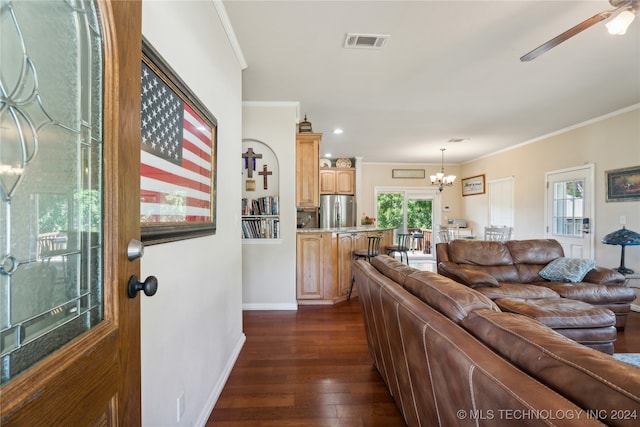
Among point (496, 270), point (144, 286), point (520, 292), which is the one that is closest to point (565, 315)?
point (520, 292)

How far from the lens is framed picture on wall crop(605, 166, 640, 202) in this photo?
3641mm

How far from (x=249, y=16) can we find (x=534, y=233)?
589 centimetres

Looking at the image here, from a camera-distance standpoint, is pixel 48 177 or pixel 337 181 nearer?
pixel 48 177

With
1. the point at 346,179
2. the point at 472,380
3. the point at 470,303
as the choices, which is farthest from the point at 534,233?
the point at 472,380

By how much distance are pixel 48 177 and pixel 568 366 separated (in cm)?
118

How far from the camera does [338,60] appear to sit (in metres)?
2.65

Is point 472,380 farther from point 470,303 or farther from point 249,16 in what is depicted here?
point 249,16

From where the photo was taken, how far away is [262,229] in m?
3.66

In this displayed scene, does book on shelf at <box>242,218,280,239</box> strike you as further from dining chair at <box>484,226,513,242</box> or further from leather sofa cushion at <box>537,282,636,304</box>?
dining chair at <box>484,226,513,242</box>

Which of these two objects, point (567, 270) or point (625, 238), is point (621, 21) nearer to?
point (567, 270)

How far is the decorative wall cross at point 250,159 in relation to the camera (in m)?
3.67

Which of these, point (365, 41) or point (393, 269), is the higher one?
point (365, 41)

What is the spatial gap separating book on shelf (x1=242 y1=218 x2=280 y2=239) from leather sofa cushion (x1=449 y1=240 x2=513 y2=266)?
7.37ft

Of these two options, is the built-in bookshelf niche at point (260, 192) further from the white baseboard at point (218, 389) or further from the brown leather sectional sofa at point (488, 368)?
the brown leather sectional sofa at point (488, 368)
